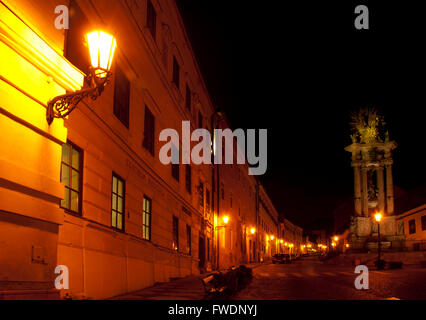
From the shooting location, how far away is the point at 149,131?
1808 centimetres

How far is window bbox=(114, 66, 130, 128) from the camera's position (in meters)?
14.3

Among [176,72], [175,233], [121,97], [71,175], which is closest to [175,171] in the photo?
[175,233]

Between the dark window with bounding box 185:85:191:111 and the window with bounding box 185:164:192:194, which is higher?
the dark window with bounding box 185:85:191:111

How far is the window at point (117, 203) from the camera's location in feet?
44.2

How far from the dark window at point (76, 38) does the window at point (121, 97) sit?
2.69 m

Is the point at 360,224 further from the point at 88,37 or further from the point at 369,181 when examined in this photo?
the point at 88,37

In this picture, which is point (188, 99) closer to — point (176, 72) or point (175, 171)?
point (176, 72)

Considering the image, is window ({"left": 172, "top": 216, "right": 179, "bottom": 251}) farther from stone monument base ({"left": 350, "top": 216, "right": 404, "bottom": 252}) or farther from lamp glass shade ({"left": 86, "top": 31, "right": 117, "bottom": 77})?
stone monument base ({"left": 350, "top": 216, "right": 404, "bottom": 252})

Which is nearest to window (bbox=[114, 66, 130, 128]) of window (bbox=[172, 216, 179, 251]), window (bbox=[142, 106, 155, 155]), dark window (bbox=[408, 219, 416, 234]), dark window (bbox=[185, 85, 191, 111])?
window (bbox=[142, 106, 155, 155])

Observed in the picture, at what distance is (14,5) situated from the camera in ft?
23.2

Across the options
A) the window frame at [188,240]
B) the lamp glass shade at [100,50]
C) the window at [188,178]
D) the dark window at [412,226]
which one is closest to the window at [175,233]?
the window frame at [188,240]

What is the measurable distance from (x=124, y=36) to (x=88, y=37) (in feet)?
24.3

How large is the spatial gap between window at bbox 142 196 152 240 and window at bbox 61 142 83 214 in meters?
5.79
